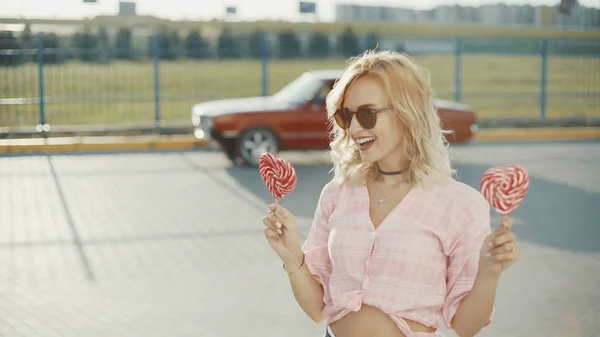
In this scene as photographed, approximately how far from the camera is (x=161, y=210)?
10.8 meters

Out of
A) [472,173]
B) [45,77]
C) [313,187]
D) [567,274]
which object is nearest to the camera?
[567,274]

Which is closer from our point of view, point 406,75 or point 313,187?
point 406,75

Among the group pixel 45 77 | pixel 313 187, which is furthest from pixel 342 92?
pixel 45 77

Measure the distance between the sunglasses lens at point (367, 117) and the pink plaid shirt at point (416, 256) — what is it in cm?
25

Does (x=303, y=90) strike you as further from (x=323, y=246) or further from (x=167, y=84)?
(x=323, y=246)

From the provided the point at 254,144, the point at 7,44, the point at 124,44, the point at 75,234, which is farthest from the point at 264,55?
the point at 75,234

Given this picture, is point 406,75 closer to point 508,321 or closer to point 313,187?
point 508,321


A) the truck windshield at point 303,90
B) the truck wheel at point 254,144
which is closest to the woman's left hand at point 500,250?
the truck wheel at point 254,144

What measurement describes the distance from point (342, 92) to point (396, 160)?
0.90ft

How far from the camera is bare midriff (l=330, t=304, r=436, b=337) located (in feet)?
9.95

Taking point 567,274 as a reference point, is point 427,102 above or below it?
above

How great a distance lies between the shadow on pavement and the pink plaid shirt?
19.9 ft

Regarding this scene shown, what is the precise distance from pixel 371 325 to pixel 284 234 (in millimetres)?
380

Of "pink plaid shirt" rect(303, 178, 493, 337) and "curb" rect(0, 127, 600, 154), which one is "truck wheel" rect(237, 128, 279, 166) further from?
"pink plaid shirt" rect(303, 178, 493, 337)
